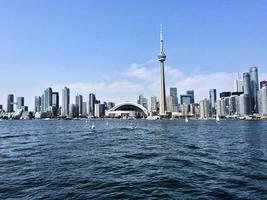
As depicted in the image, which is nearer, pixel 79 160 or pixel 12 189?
pixel 12 189

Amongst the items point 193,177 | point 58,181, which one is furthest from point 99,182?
point 193,177

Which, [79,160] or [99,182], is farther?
[79,160]

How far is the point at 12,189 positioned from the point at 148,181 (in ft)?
42.0

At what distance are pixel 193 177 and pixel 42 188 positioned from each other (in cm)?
1532

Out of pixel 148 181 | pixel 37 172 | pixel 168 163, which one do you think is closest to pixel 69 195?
pixel 148 181

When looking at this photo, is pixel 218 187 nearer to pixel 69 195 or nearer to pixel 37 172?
pixel 69 195

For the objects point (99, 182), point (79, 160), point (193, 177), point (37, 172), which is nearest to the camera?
point (99, 182)

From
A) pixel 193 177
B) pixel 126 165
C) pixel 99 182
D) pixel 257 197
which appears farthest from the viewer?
pixel 126 165

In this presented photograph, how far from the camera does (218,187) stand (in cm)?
2620

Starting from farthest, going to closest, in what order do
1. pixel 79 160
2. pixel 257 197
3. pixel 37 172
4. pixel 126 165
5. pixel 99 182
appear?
pixel 79 160
pixel 126 165
pixel 37 172
pixel 99 182
pixel 257 197

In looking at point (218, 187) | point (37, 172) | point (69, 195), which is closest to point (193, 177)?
point (218, 187)

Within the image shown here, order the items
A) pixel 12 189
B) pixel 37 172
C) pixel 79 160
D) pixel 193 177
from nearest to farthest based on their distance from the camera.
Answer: pixel 12 189, pixel 193 177, pixel 37 172, pixel 79 160

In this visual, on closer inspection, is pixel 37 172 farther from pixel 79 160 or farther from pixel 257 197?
pixel 257 197

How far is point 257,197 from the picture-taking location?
23.2m
